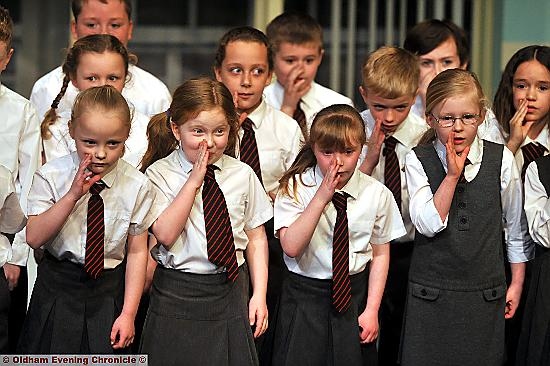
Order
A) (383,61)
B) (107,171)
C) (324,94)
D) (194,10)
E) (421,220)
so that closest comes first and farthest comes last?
(107,171)
(421,220)
(383,61)
(324,94)
(194,10)

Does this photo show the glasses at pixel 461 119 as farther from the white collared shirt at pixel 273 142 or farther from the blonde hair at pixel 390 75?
the white collared shirt at pixel 273 142

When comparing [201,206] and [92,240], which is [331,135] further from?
[92,240]

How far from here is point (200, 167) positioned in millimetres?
3061

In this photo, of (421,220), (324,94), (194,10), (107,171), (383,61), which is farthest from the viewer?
(194,10)

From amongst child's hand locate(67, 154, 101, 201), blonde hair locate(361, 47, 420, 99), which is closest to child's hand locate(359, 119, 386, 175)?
blonde hair locate(361, 47, 420, 99)

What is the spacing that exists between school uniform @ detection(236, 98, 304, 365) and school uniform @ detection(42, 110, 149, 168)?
34 cm

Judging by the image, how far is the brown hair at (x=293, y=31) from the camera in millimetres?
4082

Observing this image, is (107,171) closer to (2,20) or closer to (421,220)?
(2,20)

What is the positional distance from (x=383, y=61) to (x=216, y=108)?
755 mm

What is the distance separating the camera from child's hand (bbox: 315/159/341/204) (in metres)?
3.11

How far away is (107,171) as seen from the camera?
3047 mm

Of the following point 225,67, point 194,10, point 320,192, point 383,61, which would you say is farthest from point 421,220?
point 194,10

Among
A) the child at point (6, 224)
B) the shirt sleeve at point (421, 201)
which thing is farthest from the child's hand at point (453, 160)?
the child at point (6, 224)

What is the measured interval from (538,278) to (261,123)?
105 cm
